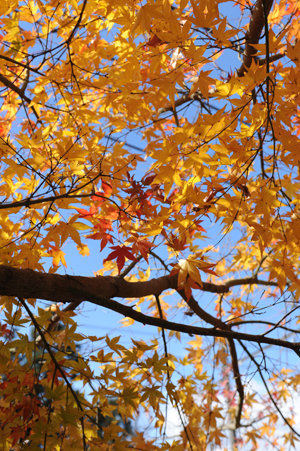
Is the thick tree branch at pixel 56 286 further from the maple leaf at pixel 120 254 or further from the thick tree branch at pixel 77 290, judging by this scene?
the maple leaf at pixel 120 254

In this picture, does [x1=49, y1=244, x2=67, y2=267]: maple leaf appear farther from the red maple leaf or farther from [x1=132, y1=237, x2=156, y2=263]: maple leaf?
[x1=132, y1=237, x2=156, y2=263]: maple leaf

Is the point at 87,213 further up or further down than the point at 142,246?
further up

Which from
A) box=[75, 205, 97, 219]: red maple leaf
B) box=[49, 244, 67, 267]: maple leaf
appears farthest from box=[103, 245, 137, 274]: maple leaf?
box=[49, 244, 67, 267]: maple leaf

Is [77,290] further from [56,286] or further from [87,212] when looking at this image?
[87,212]

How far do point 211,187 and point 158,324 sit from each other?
52cm

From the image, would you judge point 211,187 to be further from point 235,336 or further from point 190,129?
point 235,336

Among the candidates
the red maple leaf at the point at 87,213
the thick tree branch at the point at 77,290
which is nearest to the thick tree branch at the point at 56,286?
the thick tree branch at the point at 77,290

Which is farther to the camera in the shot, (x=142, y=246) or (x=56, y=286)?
(x=142, y=246)

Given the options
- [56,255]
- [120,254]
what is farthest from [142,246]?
[56,255]

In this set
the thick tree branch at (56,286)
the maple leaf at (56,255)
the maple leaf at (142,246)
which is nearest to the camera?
the thick tree branch at (56,286)

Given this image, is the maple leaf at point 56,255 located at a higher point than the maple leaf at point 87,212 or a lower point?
lower

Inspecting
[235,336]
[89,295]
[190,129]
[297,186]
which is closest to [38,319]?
[89,295]

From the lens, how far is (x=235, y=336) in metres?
1.20

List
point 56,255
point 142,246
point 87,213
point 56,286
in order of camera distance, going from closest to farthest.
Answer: point 56,286, point 142,246, point 87,213, point 56,255
